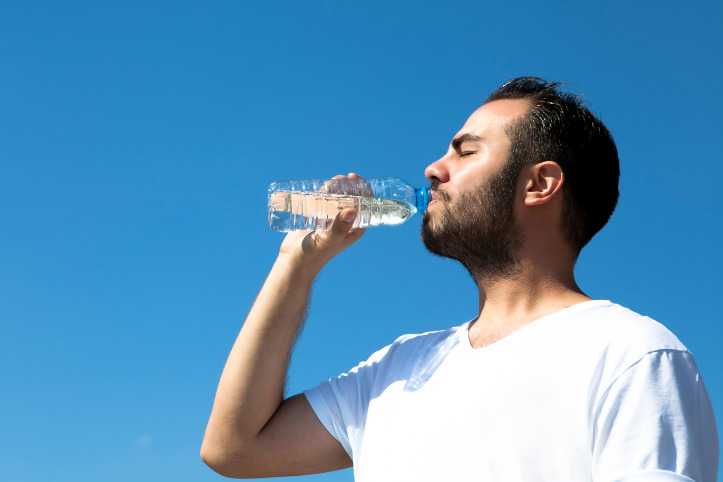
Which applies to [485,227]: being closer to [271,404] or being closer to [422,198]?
[422,198]

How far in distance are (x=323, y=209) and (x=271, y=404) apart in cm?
134

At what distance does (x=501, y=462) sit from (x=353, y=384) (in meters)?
1.06

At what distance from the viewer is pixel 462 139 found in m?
3.60

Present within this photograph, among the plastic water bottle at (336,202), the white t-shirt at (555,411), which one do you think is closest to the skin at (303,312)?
the white t-shirt at (555,411)

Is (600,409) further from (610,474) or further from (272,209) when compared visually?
(272,209)

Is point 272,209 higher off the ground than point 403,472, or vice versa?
point 272,209

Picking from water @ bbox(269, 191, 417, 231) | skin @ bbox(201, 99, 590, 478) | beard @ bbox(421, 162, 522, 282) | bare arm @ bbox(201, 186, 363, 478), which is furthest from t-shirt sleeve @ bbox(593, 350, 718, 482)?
water @ bbox(269, 191, 417, 231)

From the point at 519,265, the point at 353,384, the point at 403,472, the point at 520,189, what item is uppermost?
the point at 520,189

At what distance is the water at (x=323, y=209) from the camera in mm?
4262

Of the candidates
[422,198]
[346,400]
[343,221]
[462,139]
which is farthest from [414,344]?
[462,139]

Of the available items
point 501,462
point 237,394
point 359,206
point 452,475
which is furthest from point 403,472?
point 359,206

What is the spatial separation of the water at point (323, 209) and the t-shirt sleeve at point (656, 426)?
6.76 ft

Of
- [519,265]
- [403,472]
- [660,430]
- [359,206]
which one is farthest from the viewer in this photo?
[359,206]

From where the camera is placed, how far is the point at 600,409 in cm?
242
